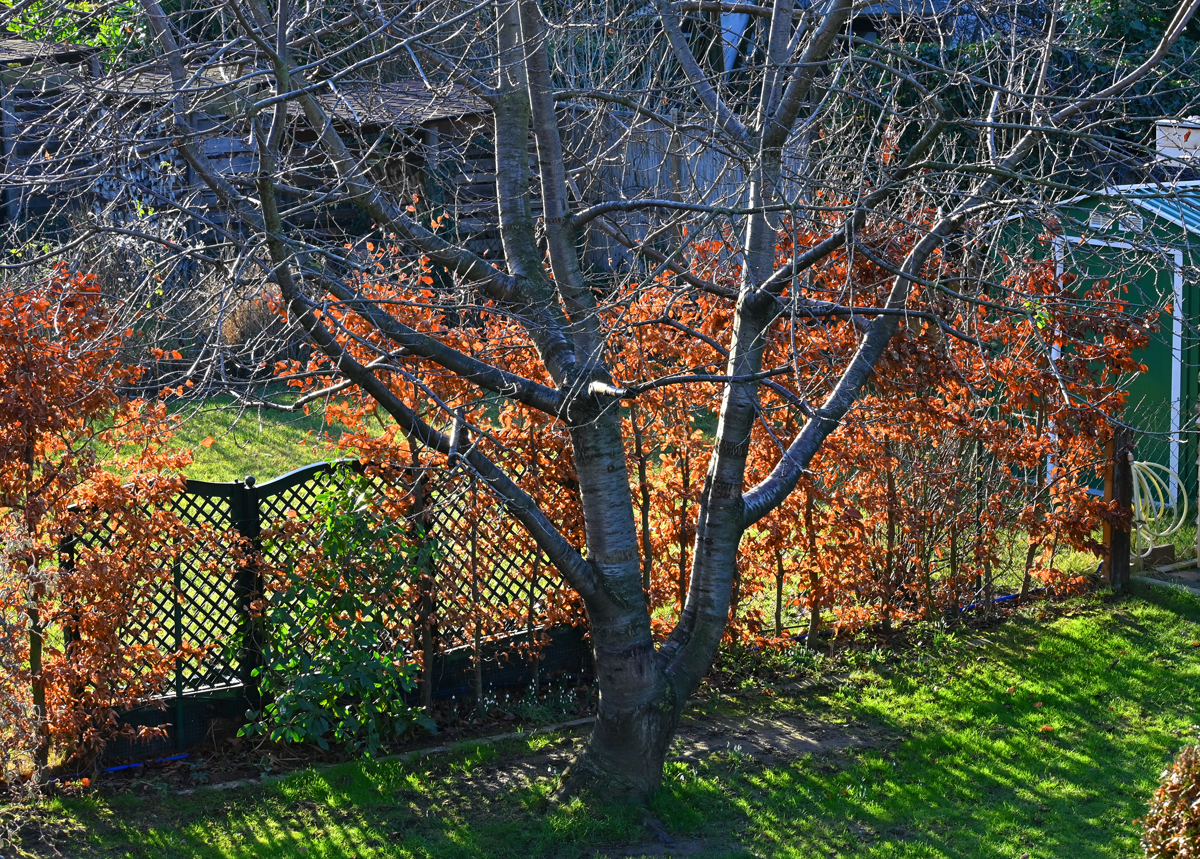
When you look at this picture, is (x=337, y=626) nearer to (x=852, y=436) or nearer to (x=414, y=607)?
(x=414, y=607)

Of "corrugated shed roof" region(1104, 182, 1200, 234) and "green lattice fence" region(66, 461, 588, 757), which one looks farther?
"green lattice fence" region(66, 461, 588, 757)

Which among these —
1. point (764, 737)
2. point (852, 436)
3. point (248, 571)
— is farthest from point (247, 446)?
point (764, 737)

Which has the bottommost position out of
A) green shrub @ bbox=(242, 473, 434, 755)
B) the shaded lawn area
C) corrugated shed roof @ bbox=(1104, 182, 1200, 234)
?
the shaded lawn area

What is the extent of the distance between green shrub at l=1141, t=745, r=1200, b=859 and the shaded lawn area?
0.92 m

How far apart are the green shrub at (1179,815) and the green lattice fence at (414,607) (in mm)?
3185

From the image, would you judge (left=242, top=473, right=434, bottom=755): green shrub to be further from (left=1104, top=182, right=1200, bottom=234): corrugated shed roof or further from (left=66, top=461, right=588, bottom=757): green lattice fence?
(left=1104, top=182, right=1200, bottom=234): corrugated shed roof

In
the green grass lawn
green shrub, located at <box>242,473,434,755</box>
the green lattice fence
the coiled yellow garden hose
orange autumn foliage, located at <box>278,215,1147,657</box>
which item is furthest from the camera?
the green grass lawn

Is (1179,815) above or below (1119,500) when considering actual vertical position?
below

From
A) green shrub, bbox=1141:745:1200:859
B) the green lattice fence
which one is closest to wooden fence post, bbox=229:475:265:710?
the green lattice fence

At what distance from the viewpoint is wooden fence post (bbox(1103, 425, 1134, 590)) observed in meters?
7.95

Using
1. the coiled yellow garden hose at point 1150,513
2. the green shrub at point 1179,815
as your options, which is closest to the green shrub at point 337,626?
the green shrub at point 1179,815

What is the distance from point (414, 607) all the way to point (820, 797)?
7.93 feet

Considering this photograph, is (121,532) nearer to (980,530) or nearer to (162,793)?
(162,793)

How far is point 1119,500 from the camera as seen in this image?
26.3 ft
